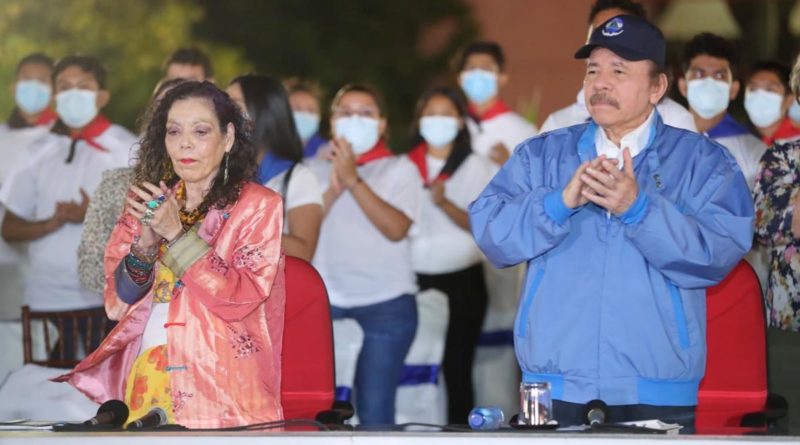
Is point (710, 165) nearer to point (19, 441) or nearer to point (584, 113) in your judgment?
point (584, 113)

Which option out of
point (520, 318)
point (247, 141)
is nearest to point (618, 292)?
point (520, 318)

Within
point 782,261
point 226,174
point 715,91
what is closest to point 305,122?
point 715,91

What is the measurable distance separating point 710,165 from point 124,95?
7443mm

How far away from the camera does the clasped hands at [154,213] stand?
3.71 meters

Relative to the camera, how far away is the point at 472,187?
23.0ft

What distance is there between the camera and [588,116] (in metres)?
5.24

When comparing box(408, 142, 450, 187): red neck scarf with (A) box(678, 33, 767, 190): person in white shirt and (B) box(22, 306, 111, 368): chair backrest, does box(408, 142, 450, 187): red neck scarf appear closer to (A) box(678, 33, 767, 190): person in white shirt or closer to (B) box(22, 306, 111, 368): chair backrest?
(A) box(678, 33, 767, 190): person in white shirt

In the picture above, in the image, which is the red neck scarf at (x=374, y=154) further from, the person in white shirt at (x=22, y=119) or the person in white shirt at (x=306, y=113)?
the person in white shirt at (x=22, y=119)

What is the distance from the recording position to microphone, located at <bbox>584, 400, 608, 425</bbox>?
365 cm

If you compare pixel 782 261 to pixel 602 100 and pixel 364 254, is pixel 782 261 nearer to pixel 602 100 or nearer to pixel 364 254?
pixel 602 100

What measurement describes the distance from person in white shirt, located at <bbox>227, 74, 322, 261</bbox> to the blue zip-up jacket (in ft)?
4.64

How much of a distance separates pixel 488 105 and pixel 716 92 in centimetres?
201

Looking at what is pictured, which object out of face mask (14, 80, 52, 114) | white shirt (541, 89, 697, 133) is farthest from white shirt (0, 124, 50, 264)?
white shirt (541, 89, 697, 133)

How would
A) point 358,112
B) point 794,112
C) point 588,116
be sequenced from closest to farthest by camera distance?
point 588,116, point 794,112, point 358,112
